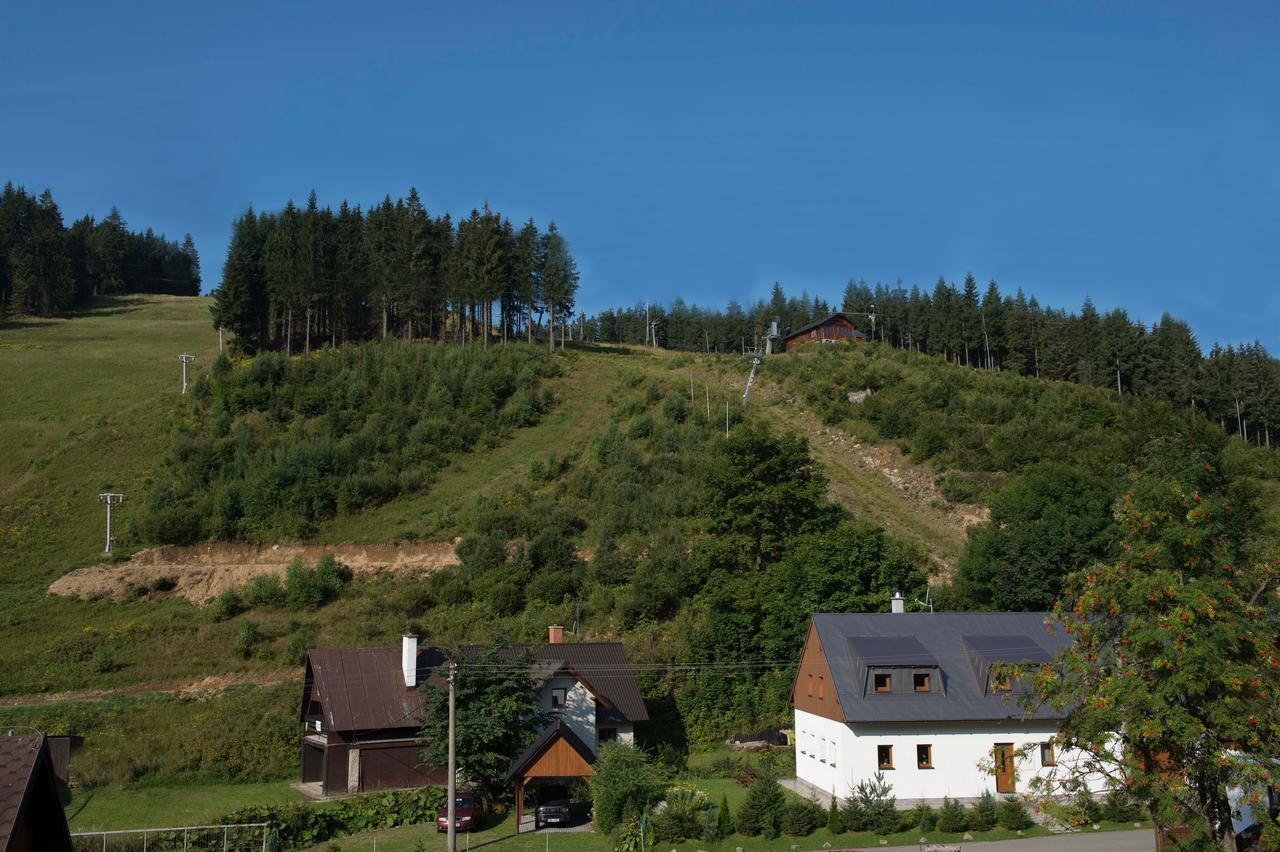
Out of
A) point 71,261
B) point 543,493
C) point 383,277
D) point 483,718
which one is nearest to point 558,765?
point 483,718

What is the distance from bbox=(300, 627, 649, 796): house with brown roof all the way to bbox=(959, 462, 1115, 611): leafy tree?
64.3ft

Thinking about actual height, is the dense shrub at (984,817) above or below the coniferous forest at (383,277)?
below

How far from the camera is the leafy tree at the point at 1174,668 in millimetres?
16922

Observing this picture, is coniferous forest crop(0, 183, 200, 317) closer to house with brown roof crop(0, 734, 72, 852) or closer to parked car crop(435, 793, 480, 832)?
parked car crop(435, 793, 480, 832)

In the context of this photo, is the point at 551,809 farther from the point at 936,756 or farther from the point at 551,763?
the point at 936,756

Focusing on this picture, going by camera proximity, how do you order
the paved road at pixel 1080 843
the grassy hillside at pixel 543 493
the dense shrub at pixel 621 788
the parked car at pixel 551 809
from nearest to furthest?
1. the paved road at pixel 1080 843
2. the dense shrub at pixel 621 788
3. the parked car at pixel 551 809
4. the grassy hillside at pixel 543 493

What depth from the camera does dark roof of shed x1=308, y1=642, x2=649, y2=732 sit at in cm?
3984

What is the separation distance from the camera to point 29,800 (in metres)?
10.6

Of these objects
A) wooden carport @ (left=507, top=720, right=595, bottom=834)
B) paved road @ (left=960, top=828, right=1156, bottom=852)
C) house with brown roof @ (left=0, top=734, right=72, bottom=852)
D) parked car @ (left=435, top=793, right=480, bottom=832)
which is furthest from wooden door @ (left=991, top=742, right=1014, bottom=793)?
house with brown roof @ (left=0, top=734, right=72, bottom=852)

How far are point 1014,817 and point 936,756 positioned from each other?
4264mm

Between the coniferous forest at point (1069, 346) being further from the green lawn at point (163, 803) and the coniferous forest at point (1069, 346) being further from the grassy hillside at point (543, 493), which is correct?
the green lawn at point (163, 803)

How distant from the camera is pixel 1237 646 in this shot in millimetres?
17469

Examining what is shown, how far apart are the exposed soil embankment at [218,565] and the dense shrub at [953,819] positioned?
38.4m

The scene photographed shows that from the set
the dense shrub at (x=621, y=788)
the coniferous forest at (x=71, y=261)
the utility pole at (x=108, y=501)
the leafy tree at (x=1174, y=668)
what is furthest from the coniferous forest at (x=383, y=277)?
the leafy tree at (x=1174, y=668)
